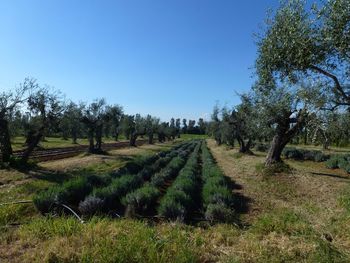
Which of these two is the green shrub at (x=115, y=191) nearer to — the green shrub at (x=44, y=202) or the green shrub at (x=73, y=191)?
the green shrub at (x=73, y=191)

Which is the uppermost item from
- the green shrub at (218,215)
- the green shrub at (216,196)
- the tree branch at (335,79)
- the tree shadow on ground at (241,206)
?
the tree branch at (335,79)

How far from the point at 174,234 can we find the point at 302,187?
41.5ft

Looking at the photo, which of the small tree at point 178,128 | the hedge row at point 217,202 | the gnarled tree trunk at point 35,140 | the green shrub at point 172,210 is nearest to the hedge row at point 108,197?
the green shrub at point 172,210

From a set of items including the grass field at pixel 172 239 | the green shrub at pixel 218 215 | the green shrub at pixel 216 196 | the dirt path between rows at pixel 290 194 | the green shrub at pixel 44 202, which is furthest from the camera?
the green shrub at pixel 216 196

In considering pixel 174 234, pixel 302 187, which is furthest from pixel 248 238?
pixel 302 187

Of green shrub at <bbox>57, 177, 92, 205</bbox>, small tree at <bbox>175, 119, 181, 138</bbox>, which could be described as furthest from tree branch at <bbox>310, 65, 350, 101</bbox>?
small tree at <bbox>175, 119, 181, 138</bbox>

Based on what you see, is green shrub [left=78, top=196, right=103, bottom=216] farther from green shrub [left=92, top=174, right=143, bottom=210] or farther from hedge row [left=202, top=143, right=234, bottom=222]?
hedge row [left=202, top=143, right=234, bottom=222]

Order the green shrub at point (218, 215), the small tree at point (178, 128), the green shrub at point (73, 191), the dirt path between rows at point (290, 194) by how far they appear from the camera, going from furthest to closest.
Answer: the small tree at point (178, 128), the dirt path between rows at point (290, 194), the green shrub at point (73, 191), the green shrub at point (218, 215)

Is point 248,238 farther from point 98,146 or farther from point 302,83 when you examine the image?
point 98,146

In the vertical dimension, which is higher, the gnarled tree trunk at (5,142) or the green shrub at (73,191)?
the gnarled tree trunk at (5,142)

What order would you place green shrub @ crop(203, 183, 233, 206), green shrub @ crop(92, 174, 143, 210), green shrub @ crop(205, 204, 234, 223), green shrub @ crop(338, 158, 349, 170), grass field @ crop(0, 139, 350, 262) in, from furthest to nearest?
green shrub @ crop(338, 158, 349, 170) → green shrub @ crop(203, 183, 233, 206) → green shrub @ crop(92, 174, 143, 210) → green shrub @ crop(205, 204, 234, 223) → grass field @ crop(0, 139, 350, 262)

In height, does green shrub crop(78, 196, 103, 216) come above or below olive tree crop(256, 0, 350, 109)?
below

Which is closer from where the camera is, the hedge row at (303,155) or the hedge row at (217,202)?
the hedge row at (217,202)

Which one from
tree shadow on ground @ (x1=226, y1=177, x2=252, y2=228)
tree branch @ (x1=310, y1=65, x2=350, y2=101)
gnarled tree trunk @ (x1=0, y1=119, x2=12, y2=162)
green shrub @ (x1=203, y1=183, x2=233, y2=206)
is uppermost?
tree branch @ (x1=310, y1=65, x2=350, y2=101)
